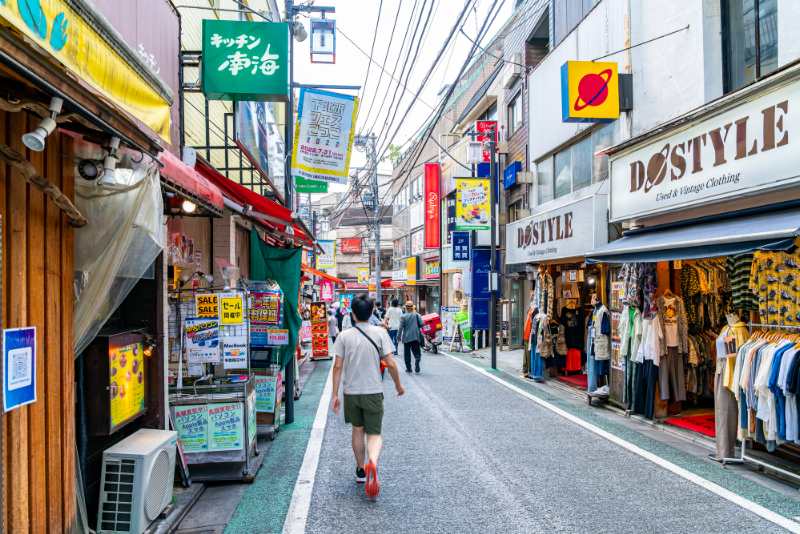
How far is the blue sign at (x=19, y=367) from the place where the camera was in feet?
9.70

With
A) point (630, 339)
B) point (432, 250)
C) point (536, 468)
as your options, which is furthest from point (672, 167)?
point (432, 250)

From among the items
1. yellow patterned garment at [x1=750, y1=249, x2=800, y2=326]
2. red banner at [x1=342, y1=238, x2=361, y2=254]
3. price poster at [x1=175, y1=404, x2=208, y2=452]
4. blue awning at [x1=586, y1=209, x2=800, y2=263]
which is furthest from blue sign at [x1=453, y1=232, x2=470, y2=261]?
red banner at [x1=342, y1=238, x2=361, y2=254]

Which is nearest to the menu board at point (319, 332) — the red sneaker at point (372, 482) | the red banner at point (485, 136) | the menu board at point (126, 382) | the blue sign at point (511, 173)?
the blue sign at point (511, 173)

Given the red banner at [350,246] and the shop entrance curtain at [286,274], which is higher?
the red banner at [350,246]

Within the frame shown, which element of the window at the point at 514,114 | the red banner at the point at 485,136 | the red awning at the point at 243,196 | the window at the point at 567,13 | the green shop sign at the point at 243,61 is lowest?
the red awning at the point at 243,196

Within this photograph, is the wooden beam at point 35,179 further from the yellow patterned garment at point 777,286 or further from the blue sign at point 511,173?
the blue sign at point 511,173

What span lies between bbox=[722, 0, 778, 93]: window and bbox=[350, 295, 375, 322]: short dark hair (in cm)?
591

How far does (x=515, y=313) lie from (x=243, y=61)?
1545cm

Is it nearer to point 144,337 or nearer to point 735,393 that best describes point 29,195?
point 144,337

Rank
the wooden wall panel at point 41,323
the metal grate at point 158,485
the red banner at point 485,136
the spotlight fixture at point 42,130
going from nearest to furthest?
the spotlight fixture at point 42,130, the wooden wall panel at point 41,323, the metal grate at point 158,485, the red banner at point 485,136

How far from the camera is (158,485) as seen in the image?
433 cm

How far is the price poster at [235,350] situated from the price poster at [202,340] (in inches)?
4.4

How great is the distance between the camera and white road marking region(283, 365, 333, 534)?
4.48 metres

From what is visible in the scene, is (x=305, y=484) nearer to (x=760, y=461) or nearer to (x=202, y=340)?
(x=202, y=340)
